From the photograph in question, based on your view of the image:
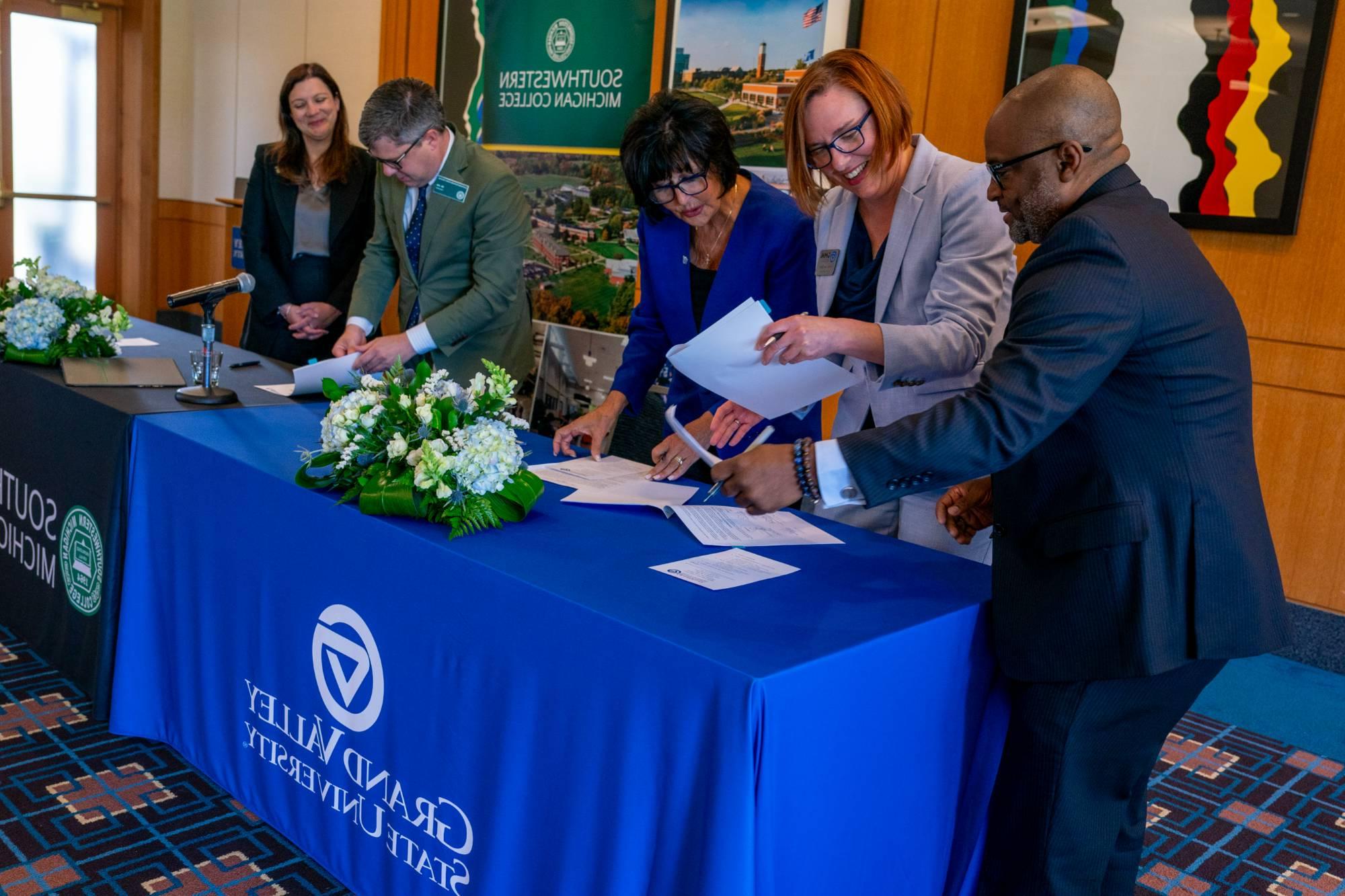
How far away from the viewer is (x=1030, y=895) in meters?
1.60

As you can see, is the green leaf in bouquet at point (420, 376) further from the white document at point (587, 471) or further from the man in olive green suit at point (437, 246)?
the man in olive green suit at point (437, 246)

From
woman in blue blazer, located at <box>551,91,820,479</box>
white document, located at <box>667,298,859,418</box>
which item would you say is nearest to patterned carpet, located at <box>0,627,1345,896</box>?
woman in blue blazer, located at <box>551,91,820,479</box>

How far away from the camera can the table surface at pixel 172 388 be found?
2744 mm

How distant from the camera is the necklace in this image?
2459 mm

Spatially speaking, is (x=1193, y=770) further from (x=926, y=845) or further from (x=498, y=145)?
(x=498, y=145)

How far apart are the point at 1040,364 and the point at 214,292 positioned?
89.3 inches

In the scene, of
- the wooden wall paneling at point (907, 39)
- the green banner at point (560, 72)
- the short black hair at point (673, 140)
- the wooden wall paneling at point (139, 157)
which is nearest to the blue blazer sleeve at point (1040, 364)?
the short black hair at point (673, 140)

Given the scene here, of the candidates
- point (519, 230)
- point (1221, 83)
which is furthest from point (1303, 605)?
point (519, 230)

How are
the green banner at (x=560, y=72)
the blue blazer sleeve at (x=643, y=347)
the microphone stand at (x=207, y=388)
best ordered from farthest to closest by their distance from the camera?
1. the green banner at (x=560, y=72)
2. the microphone stand at (x=207, y=388)
3. the blue blazer sleeve at (x=643, y=347)

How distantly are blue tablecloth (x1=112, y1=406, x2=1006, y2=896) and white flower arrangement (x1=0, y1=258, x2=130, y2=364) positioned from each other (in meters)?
1.03

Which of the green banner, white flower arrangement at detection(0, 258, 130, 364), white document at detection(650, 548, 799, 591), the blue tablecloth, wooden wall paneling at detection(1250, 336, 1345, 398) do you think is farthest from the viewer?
the green banner

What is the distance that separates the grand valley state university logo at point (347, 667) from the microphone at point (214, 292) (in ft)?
3.97

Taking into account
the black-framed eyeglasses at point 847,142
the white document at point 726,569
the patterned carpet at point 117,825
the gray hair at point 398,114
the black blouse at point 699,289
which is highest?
the gray hair at point 398,114

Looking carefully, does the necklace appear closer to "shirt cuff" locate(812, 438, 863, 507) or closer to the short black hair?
the short black hair
